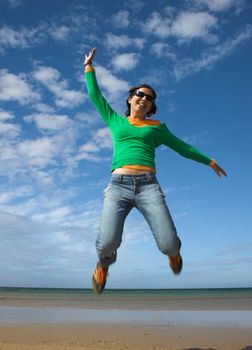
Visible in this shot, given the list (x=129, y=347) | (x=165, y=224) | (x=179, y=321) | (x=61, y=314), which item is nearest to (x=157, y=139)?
(x=165, y=224)

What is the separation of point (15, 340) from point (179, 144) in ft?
18.6

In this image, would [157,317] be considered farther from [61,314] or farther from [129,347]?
[129,347]

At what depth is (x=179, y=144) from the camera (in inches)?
214

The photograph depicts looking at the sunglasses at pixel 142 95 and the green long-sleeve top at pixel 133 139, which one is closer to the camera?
the green long-sleeve top at pixel 133 139

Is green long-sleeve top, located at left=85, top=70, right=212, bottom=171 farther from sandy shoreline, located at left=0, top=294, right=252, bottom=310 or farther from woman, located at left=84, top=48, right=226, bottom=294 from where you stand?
sandy shoreline, located at left=0, top=294, right=252, bottom=310

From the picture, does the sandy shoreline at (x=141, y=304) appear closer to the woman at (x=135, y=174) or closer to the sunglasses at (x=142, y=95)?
the woman at (x=135, y=174)

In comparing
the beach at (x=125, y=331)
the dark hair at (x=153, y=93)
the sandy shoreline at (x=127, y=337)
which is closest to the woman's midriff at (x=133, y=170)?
the dark hair at (x=153, y=93)

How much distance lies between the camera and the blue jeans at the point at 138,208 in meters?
4.81

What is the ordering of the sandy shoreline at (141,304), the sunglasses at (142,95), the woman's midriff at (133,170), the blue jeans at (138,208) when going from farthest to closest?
the sandy shoreline at (141,304) < the sunglasses at (142,95) < the woman's midriff at (133,170) < the blue jeans at (138,208)

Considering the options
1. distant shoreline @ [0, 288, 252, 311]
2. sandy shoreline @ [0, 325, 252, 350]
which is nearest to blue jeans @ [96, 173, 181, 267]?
sandy shoreline @ [0, 325, 252, 350]

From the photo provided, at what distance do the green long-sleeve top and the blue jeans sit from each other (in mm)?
249

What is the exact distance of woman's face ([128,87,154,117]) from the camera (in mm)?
5336

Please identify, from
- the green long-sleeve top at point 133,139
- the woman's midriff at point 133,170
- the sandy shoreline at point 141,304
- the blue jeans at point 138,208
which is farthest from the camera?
the sandy shoreline at point 141,304

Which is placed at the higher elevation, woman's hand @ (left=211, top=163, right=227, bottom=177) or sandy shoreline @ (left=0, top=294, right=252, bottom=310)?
woman's hand @ (left=211, top=163, right=227, bottom=177)
